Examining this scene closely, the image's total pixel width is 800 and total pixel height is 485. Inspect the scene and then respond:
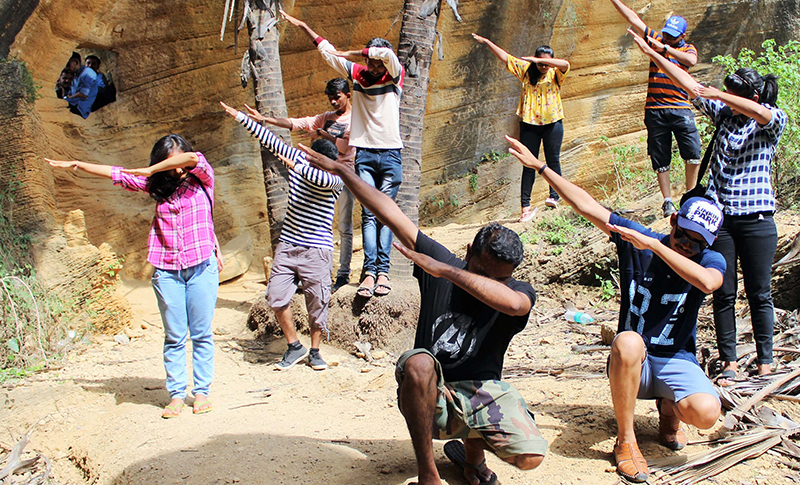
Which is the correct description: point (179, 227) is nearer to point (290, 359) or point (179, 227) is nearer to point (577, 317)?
point (290, 359)

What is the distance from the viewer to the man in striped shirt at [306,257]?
5168 millimetres

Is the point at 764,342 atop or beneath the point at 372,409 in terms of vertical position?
atop

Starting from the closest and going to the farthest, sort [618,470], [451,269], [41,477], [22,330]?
1. [451,269]
2. [618,470]
3. [41,477]
4. [22,330]

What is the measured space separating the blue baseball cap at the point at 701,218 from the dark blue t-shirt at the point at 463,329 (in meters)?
0.89

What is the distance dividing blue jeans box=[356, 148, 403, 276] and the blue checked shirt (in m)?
2.56

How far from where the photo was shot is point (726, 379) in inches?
160

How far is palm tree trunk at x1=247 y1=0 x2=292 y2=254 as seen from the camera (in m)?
6.68

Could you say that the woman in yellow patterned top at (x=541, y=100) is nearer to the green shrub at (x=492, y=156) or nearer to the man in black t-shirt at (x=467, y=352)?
the green shrub at (x=492, y=156)

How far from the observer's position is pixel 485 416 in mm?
2932

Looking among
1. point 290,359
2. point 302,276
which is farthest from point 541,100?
point 290,359

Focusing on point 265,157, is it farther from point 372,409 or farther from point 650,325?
point 650,325

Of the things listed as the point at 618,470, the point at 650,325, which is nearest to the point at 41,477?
the point at 618,470

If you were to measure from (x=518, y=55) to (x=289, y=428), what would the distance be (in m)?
7.81

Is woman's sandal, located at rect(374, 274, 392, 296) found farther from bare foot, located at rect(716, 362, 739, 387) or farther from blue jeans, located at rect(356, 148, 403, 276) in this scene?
bare foot, located at rect(716, 362, 739, 387)
